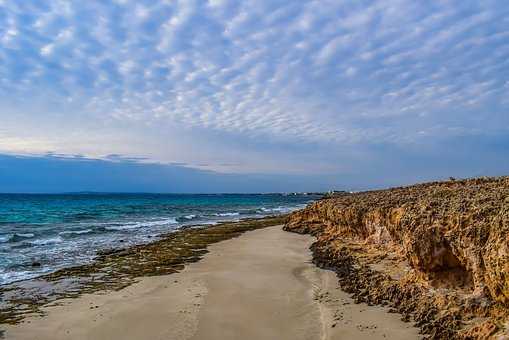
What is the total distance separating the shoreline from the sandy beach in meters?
0.65

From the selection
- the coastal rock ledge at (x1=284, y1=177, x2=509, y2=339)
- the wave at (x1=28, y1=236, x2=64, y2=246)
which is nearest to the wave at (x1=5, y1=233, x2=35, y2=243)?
the wave at (x1=28, y1=236, x2=64, y2=246)

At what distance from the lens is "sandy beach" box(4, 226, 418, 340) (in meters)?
8.55

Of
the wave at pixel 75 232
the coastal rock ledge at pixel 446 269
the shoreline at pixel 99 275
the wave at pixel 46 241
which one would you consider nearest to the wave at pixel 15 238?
the wave at pixel 46 241

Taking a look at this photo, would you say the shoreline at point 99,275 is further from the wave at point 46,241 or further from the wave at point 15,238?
the wave at point 15,238

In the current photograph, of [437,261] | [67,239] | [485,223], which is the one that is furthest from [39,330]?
[67,239]

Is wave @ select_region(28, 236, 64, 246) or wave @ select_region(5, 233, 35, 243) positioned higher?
wave @ select_region(5, 233, 35, 243)

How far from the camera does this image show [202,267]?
16.0m

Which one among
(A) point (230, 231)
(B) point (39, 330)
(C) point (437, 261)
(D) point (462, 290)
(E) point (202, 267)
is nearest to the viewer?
(D) point (462, 290)

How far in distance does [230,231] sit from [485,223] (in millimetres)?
22232

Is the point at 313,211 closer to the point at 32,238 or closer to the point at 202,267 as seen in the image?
the point at 202,267

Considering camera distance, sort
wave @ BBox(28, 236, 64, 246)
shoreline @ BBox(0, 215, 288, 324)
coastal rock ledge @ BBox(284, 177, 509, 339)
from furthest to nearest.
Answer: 1. wave @ BBox(28, 236, 64, 246)
2. shoreline @ BBox(0, 215, 288, 324)
3. coastal rock ledge @ BBox(284, 177, 509, 339)

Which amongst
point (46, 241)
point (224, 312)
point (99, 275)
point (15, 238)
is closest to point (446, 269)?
point (224, 312)

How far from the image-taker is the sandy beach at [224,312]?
8.55 metres

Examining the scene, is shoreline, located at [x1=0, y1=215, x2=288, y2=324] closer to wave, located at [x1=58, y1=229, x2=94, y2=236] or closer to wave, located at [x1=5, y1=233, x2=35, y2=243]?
wave, located at [x1=5, y1=233, x2=35, y2=243]
